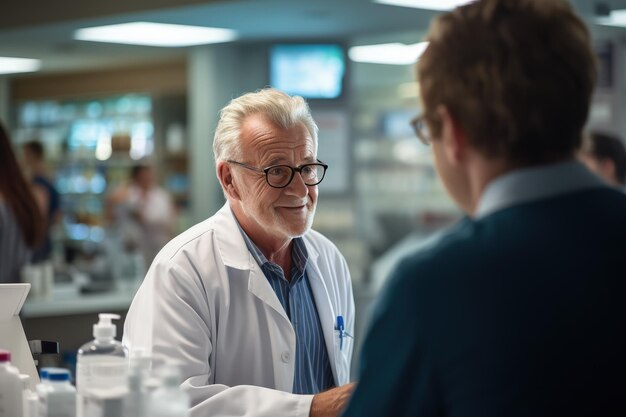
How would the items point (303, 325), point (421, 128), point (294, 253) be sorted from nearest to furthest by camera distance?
point (421, 128) → point (303, 325) → point (294, 253)

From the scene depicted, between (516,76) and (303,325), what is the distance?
136 cm

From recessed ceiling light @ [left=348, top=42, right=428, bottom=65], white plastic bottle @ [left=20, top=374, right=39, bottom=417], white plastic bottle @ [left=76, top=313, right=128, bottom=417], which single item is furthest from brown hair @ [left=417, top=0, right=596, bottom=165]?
recessed ceiling light @ [left=348, top=42, right=428, bottom=65]

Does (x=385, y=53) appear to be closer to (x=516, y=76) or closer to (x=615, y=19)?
(x=615, y=19)

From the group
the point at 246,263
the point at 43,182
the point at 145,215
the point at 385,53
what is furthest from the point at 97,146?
the point at 246,263

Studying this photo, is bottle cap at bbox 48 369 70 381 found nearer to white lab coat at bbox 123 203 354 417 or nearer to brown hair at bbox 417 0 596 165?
white lab coat at bbox 123 203 354 417

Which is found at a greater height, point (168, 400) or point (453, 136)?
point (453, 136)

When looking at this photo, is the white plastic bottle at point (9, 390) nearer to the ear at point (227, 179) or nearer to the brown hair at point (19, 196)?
the ear at point (227, 179)

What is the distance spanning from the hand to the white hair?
74 cm

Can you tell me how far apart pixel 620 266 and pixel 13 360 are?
1328 millimetres

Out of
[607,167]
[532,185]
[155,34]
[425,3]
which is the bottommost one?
[607,167]

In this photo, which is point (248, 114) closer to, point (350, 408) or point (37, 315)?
point (350, 408)

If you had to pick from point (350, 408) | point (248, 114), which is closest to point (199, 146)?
point (248, 114)

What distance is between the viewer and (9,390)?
1.70 m

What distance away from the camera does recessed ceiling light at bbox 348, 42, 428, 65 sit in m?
8.31
